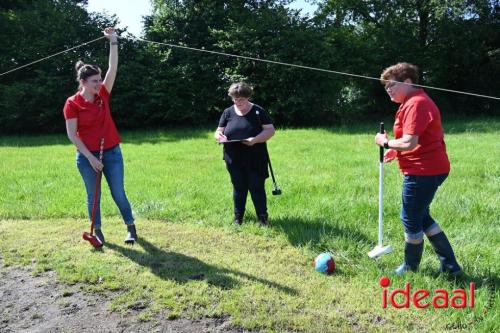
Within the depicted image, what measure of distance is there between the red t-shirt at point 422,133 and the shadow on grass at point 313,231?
1548 millimetres

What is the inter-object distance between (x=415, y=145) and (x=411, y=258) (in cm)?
116

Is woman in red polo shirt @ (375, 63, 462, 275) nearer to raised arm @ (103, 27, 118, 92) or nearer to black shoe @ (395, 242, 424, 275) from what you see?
black shoe @ (395, 242, 424, 275)

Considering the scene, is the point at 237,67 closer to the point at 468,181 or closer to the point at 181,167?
the point at 181,167

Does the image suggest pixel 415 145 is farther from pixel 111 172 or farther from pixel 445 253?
pixel 111 172

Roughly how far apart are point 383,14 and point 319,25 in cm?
651

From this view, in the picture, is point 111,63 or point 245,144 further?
point 245,144

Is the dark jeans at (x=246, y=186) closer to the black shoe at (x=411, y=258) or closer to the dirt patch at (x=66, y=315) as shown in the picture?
the black shoe at (x=411, y=258)

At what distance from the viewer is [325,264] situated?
454 cm

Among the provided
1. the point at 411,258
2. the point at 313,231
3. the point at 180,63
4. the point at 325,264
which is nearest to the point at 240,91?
the point at 313,231

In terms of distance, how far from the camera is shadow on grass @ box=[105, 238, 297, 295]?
4406 millimetres

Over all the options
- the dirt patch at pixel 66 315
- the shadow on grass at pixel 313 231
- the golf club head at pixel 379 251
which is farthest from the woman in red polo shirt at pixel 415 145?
the dirt patch at pixel 66 315

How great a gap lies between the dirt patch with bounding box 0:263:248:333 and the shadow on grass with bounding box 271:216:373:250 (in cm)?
188

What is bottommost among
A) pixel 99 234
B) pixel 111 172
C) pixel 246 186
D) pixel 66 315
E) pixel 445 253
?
pixel 66 315

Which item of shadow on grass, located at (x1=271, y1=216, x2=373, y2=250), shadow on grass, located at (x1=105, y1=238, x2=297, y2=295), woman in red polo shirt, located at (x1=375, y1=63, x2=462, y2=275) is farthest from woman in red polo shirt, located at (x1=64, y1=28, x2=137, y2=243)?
woman in red polo shirt, located at (x1=375, y1=63, x2=462, y2=275)
